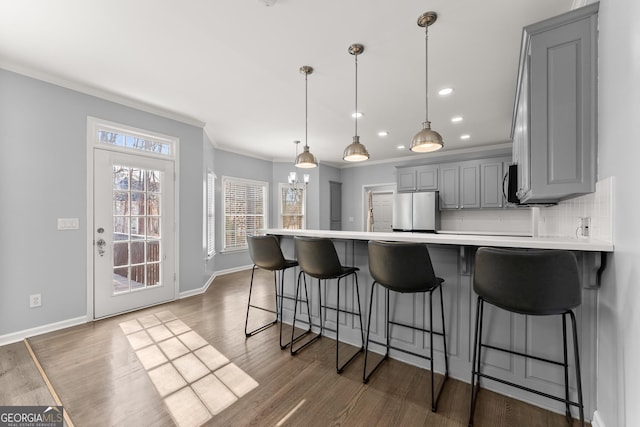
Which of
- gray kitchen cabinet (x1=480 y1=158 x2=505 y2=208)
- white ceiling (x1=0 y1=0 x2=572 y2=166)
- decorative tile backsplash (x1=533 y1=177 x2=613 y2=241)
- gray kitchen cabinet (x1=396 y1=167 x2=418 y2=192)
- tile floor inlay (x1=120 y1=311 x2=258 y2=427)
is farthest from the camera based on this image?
gray kitchen cabinet (x1=396 y1=167 x2=418 y2=192)

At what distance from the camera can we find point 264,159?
659cm

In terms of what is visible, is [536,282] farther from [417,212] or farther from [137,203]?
[417,212]

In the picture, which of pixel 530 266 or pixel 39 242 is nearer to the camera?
pixel 530 266

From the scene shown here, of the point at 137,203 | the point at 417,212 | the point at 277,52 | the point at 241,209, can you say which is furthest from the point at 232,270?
the point at 277,52

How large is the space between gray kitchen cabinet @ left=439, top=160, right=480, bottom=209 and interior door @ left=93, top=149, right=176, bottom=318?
4.90 m

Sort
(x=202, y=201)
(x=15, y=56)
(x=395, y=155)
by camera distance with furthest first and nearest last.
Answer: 1. (x=395, y=155)
2. (x=202, y=201)
3. (x=15, y=56)

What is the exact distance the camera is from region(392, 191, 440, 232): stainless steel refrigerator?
17.4 ft

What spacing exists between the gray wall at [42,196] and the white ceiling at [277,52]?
0.90 ft

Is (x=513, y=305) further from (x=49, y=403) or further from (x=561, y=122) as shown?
(x=49, y=403)

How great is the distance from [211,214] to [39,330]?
2888mm

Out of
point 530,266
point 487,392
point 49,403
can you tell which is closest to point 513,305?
point 530,266

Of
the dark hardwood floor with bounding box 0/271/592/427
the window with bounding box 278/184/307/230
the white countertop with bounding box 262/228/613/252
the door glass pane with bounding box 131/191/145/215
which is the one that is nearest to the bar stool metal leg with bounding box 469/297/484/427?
the dark hardwood floor with bounding box 0/271/592/427

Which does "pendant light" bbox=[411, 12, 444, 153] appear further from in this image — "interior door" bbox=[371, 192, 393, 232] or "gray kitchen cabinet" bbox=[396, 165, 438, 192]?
"interior door" bbox=[371, 192, 393, 232]

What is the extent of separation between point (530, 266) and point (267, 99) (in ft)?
10.4
